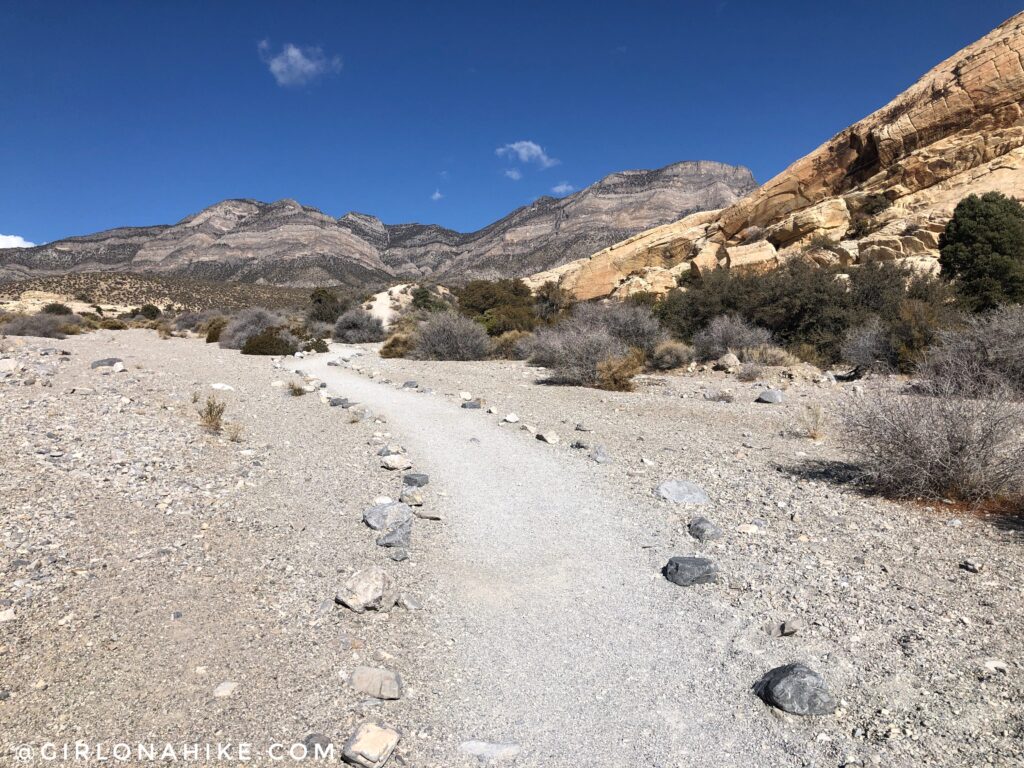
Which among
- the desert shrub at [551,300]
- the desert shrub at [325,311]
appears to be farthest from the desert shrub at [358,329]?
the desert shrub at [551,300]

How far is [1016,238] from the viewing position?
1745 centimetres

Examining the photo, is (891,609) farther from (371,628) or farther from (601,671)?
(371,628)

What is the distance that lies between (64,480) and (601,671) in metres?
4.98

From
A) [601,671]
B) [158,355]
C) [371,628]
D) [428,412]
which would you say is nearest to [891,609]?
[601,671]

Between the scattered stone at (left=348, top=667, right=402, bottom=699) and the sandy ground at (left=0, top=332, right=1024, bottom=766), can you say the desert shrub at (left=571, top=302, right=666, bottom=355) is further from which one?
the scattered stone at (left=348, top=667, right=402, bottom=699)

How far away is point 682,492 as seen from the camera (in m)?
5.23

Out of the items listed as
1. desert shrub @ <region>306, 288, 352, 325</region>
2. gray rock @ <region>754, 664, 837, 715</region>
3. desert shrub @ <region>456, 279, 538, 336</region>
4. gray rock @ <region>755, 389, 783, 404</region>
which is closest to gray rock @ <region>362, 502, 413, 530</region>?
gray rock @ <region>754, 664, 837, 715</region>

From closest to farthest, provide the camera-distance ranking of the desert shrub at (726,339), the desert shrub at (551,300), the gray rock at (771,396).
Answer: the gray rock at (771,396) < the desert shrub at (726,339) < the desert shrub at (551,300)

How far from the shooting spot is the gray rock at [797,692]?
239 centimetres

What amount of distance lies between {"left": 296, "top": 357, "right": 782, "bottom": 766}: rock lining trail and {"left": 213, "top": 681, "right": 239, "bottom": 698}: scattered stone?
89 cm

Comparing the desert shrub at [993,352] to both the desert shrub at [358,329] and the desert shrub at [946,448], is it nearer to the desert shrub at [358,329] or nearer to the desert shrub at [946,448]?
the desert shrub at [946,448]

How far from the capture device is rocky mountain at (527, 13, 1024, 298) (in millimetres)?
22266

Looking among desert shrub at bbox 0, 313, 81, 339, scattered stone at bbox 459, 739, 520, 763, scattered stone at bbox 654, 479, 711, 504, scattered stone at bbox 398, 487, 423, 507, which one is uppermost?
desert shrub at bbox 0, 313, 81, 339

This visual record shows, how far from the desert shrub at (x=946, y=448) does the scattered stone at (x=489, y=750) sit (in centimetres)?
434
